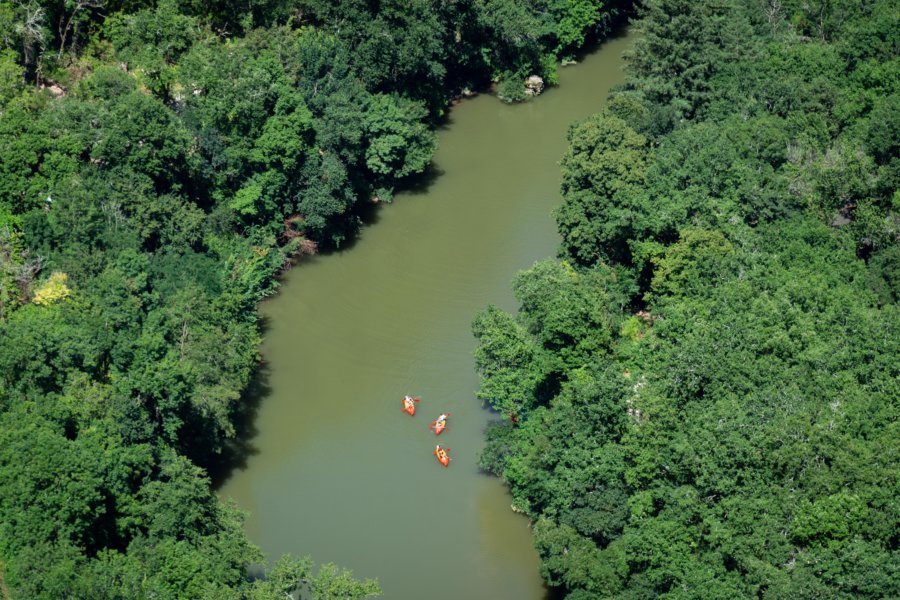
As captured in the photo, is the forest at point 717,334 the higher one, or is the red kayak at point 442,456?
the forest at point 717,334

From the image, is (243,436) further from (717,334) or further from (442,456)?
(717,334)

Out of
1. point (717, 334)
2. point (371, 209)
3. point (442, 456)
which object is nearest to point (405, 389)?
point (442, 456)

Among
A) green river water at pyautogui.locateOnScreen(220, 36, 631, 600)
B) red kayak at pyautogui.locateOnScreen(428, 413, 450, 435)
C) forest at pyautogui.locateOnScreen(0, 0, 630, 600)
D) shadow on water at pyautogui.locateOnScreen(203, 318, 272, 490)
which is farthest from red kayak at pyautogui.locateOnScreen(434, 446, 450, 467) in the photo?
forest at pyautogui.locateOnScreen(0, 0, 630, 600)

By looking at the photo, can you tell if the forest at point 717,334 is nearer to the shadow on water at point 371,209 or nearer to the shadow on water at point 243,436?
the shadow on water at point 243,436

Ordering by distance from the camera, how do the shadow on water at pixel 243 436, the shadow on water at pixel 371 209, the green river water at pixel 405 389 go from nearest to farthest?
the green river water at pixel 405 389 → the shadow on water at pixel 243 436 → the shadow on water at pixel 371 209

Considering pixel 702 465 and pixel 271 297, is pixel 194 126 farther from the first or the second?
pixel 702 465

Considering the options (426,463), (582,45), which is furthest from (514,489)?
Answer: (582,45)

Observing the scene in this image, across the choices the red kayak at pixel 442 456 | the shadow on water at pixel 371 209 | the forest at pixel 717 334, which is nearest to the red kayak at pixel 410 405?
the red kayak at pixel 442 456
